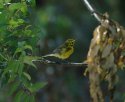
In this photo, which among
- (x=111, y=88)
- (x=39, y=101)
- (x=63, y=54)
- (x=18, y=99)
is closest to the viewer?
(x=111, y=88)

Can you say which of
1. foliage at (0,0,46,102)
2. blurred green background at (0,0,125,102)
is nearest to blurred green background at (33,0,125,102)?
blurred green background at (0,0,125,102)

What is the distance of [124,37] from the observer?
2977 millimetres

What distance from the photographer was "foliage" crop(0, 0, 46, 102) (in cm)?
363

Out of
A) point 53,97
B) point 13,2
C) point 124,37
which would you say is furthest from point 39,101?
point 124,37

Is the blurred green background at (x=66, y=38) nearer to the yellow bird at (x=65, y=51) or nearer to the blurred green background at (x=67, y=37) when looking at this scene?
the blurred green background at (x=67, y=37)

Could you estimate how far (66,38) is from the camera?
1014 centimetres

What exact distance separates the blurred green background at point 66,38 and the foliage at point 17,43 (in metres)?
4.40

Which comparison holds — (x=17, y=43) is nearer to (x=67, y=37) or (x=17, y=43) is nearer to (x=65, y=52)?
(x=65, y=52)

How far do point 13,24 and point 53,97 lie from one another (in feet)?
18.4

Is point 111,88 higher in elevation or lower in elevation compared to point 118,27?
lower

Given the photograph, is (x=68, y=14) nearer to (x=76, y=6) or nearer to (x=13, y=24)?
(x=76, y=6)

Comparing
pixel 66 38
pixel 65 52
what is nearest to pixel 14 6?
pixel 65 52

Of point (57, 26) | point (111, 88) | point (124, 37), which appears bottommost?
point (111, 88)

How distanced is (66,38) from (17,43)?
642 cm
